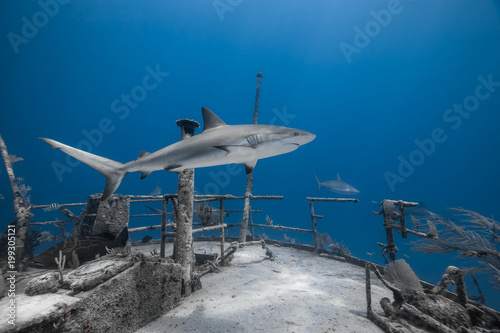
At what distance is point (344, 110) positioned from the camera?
137m

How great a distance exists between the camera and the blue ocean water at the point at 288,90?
80.1 m

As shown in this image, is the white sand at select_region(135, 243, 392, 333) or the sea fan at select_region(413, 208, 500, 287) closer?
the white sand at select_region(135, 243, 392, 333)

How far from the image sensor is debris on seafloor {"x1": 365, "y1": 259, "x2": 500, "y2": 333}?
2718 millimetres

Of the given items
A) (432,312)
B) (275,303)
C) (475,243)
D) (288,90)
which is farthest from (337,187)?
(288,90)

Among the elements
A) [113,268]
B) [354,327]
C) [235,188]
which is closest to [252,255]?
[354,327]

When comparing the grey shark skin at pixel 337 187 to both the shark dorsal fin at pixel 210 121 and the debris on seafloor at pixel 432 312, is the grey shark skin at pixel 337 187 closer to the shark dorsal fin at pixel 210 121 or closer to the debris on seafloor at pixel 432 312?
the debris on seafloor at pixel 432 312

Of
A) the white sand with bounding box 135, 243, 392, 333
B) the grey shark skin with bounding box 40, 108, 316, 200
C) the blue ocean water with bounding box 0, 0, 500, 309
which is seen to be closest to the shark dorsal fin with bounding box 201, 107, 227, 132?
the grey shark skin with bounding box 40, 108, 316, 200

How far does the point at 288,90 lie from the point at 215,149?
142 m

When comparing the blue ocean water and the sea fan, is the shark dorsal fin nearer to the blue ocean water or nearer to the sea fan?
the sea fan

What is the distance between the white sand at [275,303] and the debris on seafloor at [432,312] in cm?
37

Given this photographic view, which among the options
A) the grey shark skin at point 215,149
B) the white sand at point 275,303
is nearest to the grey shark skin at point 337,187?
the white sand at point 275,303

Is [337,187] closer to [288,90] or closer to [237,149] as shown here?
[237,149]

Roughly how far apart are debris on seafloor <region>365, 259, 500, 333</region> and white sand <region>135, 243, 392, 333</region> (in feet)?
1.21

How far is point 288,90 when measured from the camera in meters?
132
